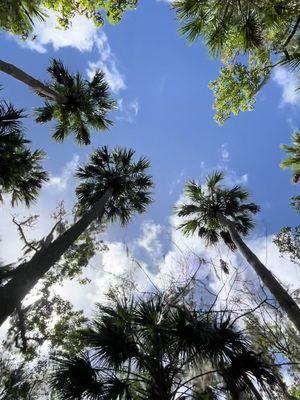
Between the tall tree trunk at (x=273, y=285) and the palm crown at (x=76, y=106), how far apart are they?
752cm

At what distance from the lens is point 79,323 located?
1714 cm

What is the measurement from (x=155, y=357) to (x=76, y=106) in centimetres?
972

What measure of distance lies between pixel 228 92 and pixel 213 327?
7.11 meters

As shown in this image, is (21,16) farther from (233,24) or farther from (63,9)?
(233,24)

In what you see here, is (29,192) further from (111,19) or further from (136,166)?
(111,19)

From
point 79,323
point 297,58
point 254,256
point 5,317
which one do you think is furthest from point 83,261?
point 297,58

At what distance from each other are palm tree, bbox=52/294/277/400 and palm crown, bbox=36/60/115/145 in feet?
27.1

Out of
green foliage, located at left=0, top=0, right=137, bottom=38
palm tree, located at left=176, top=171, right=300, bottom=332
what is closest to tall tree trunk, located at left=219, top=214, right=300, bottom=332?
palm tree, located at left=176, top=171, right=300, bottom=332

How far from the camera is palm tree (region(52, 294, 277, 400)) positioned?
524 cm

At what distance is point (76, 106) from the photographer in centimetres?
1231

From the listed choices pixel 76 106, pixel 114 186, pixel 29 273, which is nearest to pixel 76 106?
pixel 76 106

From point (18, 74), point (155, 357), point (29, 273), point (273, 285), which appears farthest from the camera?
point (273, 285)

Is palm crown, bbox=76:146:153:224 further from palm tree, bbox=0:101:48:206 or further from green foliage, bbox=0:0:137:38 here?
green foliage, bbox=0:0:137:38

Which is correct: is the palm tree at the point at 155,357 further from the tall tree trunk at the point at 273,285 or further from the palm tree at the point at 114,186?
the palm tree at the point at 114,186
